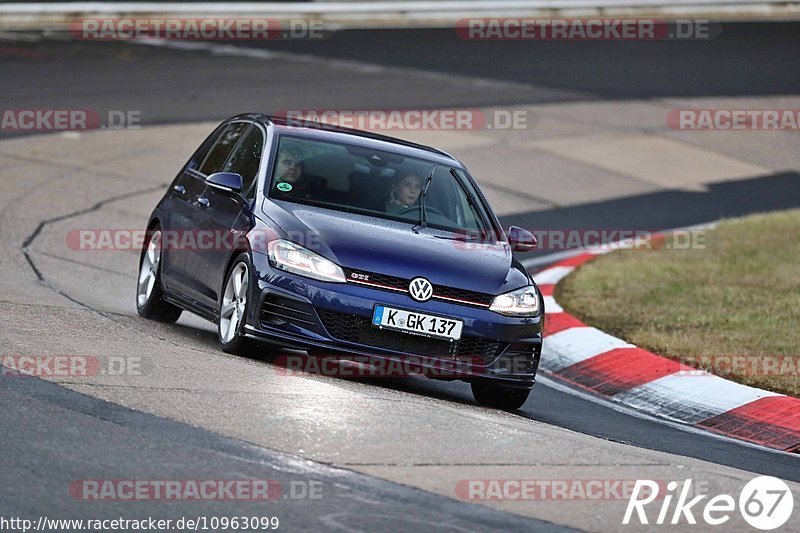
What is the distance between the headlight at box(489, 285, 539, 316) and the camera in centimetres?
888

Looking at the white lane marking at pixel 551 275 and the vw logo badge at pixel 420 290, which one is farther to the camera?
the white lane marking at pixel 551 275

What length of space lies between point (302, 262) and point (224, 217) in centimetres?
112

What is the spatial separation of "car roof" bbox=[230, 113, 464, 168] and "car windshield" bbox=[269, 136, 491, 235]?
8 cm

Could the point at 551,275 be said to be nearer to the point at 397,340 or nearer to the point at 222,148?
the point at 222,148

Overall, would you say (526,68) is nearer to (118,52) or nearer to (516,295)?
(118,52)

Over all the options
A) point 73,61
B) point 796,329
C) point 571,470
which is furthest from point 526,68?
point 571,470

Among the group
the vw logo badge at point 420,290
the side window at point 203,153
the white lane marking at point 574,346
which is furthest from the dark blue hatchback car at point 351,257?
the white lane marking at point 574,346

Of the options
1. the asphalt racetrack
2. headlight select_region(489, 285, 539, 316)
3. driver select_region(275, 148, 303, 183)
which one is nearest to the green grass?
the asphalt racetrack

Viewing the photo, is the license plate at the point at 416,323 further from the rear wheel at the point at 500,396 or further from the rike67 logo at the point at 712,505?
the rike67 logo at the point at 712,505

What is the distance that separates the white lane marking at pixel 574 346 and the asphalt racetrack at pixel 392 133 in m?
0.44

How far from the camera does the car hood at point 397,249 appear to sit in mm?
8672

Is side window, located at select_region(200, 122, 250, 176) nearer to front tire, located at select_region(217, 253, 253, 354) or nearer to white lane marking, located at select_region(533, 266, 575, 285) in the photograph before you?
front tire, located at select_region(217, 253, 253, 354)

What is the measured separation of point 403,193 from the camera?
9.73 metres

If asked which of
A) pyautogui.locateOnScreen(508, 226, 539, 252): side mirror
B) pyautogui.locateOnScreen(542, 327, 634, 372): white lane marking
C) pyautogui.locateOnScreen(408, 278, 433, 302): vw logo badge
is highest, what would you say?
pyautogui.locateOnScreen(508, 226, 539, 252): side mirror
